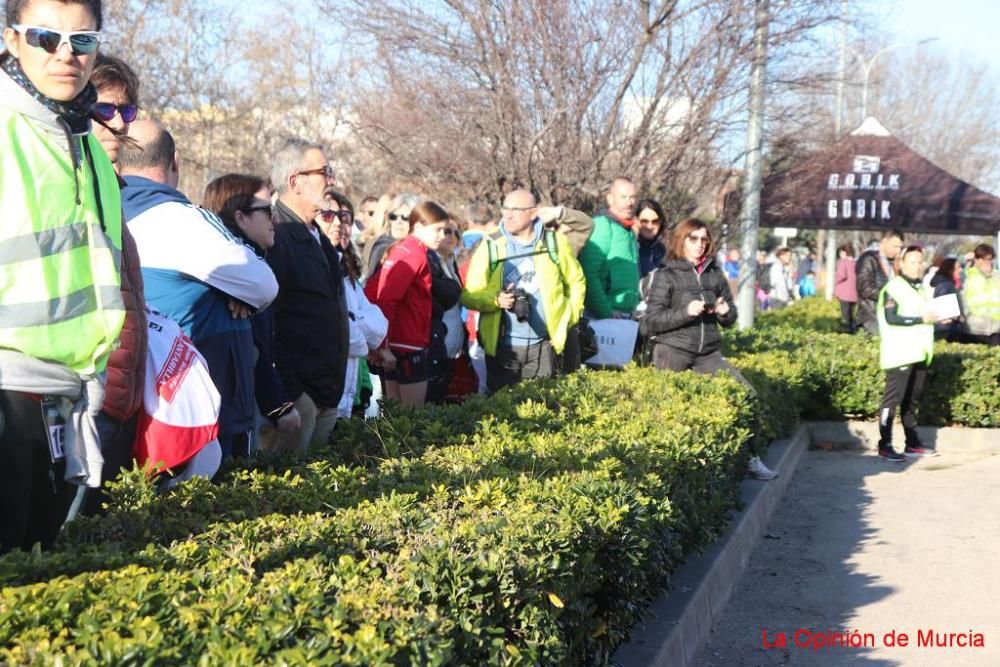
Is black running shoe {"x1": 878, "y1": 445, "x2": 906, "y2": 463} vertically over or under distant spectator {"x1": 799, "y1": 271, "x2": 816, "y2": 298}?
under

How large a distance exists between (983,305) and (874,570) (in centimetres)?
1103

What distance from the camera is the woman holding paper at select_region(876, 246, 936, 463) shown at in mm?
10898

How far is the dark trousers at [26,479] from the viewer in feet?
10.4

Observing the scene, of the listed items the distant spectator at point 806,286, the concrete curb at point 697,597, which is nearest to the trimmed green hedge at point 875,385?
the concrete curb at point 697,597

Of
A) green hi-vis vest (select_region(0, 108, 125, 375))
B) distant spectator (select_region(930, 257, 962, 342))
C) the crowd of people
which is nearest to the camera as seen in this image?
green hi-vis vest (select_region(0, 108, 125, 375))

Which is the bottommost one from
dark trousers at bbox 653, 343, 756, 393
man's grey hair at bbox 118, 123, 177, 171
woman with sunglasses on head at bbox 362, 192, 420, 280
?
dark trousers at bbox 653, 343, 756, 393

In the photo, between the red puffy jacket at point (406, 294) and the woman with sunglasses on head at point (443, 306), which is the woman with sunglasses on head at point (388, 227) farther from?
the red puffy jacket at point (406, 294)

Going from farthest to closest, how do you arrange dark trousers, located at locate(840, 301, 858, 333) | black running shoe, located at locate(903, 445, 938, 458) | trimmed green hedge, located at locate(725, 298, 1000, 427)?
1. dark trousers, located at locate(840, 301, 858, 333)
2. trimmed green hedge, located at locate(725, 298, 1000, 427)
3. black running shoe, located at locate(903, 445, 938, 458)

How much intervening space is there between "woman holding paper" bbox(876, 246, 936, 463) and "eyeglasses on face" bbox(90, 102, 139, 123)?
834cm

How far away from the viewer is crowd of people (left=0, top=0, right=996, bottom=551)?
3.17 meters

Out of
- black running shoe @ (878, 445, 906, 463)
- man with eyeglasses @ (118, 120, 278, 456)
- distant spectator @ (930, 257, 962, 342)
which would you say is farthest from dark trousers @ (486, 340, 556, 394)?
distant spectator @ (930, 257, 962, 342)

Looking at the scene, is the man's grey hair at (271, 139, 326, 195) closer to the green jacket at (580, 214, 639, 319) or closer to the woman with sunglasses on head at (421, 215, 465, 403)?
the woman with sunglasses on head at (421, 215, 465, 403)

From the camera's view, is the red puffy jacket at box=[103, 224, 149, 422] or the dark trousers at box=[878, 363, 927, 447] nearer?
the red puffy jacket at box=[103, 224, 149, 422]

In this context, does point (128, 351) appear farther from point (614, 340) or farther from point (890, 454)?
point (890, 454)
